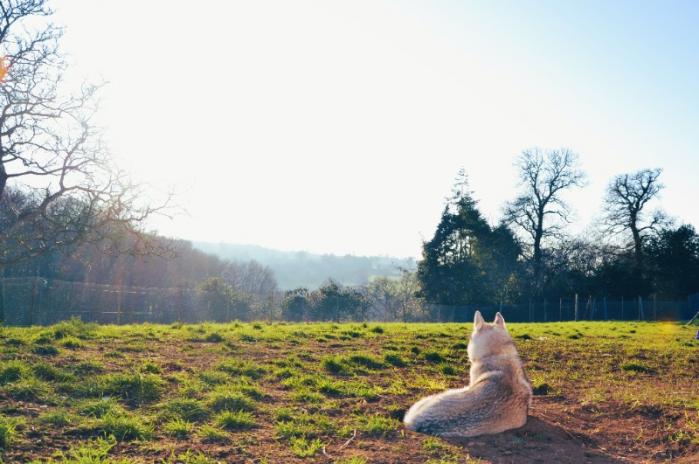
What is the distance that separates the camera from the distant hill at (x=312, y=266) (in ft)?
461

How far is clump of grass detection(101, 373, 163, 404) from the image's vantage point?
24.0 feet

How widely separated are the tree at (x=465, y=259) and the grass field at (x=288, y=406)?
1376 inches

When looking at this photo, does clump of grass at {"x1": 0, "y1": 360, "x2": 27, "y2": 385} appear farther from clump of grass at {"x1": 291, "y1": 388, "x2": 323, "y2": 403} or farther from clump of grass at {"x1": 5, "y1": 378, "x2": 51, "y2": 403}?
clump of grass at {"x1": 291, "y1": 388, "x2": 323, "y2": 403}

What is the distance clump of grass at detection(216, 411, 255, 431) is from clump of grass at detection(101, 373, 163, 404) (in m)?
1.37

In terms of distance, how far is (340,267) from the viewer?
16838cm

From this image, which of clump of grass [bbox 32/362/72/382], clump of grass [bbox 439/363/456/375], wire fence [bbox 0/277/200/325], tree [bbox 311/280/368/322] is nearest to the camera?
clump of grass [bbox 32/362/72/382]

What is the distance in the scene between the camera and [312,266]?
540 feet

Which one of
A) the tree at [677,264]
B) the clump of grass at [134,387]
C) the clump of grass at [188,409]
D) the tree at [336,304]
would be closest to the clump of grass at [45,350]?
the clump of grass at [134,387]

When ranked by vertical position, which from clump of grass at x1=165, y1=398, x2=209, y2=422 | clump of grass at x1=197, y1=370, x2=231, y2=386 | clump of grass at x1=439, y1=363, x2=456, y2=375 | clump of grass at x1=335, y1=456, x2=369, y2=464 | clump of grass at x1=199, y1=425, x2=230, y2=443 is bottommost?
clump of grass at x1=199, y1=425, x2=230, y2=443

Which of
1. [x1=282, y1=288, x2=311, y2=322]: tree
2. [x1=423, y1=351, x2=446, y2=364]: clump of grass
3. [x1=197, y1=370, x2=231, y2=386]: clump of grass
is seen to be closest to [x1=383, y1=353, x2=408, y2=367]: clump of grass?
[x1=423, y1=351, x2=446, y2=364]: clump of grass

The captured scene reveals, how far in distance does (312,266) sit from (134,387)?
157 m

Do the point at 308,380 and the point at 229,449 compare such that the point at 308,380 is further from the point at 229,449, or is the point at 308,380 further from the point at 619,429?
the point at 619,429

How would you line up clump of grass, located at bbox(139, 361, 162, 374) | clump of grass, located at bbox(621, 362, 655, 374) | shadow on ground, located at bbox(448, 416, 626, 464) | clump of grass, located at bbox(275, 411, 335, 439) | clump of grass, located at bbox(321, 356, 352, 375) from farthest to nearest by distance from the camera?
1. clump of grass, located at bbox(621, 362, 655, 374)
2. clump of grass, located at bbox(321, 356, 352, 375)
3. clump of grass, located at bbox(139, 361, 162, 374)
4. clump of grass, located at bbox(275, 411, 335, 439)
5. shadow on ground, located at bbox(448, 416, 626, 464)

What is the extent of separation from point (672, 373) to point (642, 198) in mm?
43616
